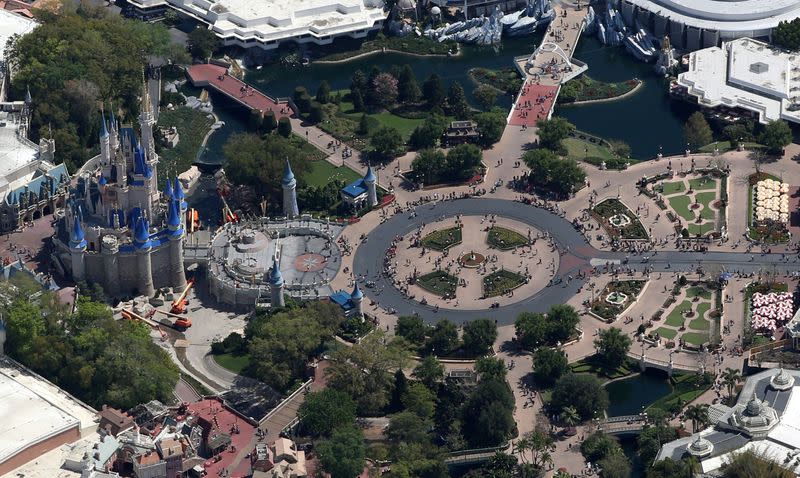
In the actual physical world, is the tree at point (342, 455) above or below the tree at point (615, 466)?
above

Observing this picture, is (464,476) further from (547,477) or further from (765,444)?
(765,444)

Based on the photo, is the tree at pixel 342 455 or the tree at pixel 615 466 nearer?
the tree at pixel 342 455

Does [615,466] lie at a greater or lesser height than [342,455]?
lesser

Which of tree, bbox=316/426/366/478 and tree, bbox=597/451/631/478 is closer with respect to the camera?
tree, bbox=316/426/366/478

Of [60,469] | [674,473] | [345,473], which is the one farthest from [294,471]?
[674,473]

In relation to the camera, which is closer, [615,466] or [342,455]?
[342,455]

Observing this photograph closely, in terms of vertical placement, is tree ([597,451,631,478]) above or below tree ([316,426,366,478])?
below
